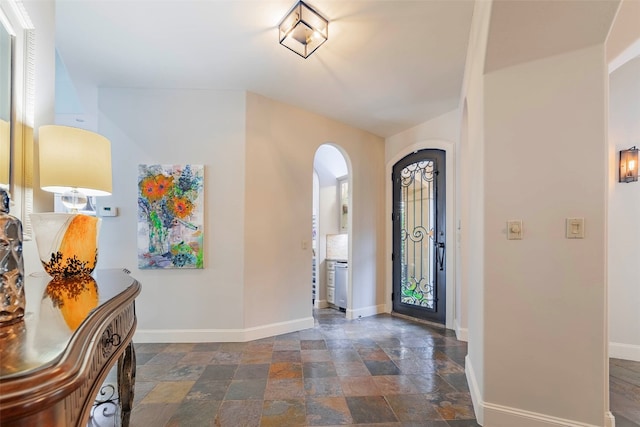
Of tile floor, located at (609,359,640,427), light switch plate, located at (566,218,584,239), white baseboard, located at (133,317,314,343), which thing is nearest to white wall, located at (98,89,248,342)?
white baseboard, located at (133,317,314,343)

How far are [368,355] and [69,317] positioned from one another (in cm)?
276

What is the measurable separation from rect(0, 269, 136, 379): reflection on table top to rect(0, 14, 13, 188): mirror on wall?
50 cm

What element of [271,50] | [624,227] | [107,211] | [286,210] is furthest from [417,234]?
[107,211]

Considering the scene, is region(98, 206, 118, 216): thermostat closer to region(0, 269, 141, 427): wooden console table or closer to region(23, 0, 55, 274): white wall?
region(23, 0, 55, 274): white wall

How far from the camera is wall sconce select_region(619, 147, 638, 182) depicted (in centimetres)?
276

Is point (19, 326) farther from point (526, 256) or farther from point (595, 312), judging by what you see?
point (595, 312)

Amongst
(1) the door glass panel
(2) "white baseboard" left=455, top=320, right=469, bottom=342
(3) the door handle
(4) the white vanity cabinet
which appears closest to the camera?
(2) "white baseboard" left=455, top=320, right=469, bottom=342

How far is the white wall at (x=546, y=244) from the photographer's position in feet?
5.52

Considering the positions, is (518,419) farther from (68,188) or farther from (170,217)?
(170,217)

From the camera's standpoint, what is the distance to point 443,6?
2.08 metres

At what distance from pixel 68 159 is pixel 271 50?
1.85 metres

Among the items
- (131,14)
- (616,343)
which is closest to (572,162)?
(616,343)

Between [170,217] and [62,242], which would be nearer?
[62,242]

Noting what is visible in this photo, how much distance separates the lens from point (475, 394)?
6.70 ft
